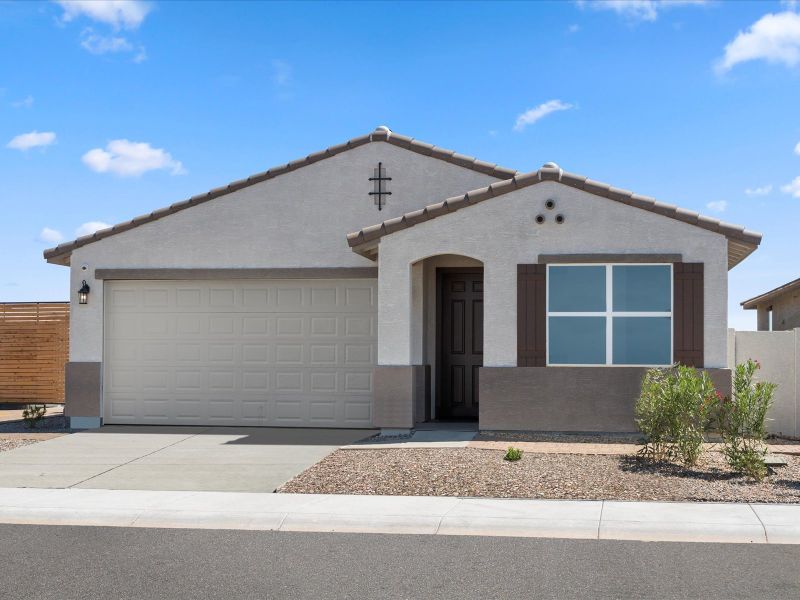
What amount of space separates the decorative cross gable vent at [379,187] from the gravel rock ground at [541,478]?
5411 millimetres

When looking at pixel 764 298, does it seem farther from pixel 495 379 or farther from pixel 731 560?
pixel 731 560

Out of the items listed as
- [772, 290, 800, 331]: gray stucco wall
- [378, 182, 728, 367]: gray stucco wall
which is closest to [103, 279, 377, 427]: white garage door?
[378, 182, 728, 367]: gray stucco wall

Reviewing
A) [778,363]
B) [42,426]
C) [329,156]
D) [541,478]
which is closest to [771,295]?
[778,363]

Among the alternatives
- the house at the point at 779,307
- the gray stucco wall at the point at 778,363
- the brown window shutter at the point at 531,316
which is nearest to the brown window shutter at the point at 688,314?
the gray stucco wall at the point at 778,363

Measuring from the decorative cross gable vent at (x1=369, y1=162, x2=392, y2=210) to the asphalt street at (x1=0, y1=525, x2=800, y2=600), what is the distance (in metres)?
8.64

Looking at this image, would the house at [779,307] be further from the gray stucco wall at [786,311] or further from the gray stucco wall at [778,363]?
the gray stucco wall at [778,363]

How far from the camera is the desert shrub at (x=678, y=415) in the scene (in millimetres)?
11118

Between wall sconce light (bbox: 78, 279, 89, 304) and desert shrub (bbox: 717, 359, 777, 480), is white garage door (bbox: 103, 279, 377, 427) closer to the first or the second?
wall sconce light (bbox: 78, 279, 89, 304)

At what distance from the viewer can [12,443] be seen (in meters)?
14.4

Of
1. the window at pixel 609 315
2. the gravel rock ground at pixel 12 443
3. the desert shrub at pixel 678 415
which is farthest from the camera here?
the gravel rock ground at pixel 12 443

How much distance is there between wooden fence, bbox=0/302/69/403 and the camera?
20.5 meters

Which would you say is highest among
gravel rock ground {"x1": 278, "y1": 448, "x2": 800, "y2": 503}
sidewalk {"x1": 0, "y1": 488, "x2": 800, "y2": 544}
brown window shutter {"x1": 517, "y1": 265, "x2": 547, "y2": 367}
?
brown window shutter {"x1": 517, "y1": 265, "x2": 547, "y2": 367}

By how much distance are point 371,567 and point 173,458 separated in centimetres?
614

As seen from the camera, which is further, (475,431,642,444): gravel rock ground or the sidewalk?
(475,431,642,444): gravel rock ground
